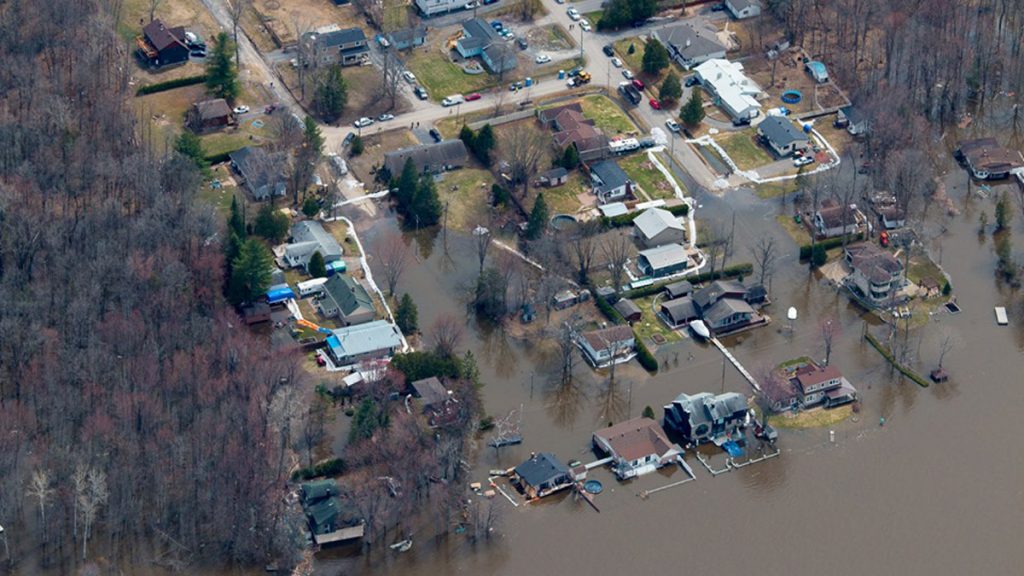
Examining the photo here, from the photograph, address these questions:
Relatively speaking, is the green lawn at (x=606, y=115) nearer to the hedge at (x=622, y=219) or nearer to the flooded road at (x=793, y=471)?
the hedge at (x=622, y=219)

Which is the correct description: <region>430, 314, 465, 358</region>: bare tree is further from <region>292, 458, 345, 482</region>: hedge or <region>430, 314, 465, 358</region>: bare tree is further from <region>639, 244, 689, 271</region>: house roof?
<region>639, 244, 689, 271</region>: house roof

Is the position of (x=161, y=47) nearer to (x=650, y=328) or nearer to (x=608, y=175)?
(x=608, y=175)

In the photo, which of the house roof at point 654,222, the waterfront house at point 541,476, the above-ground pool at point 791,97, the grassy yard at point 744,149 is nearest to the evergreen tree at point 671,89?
the grassy yard at point 744,149

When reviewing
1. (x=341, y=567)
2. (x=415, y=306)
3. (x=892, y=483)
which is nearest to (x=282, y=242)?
(x=415, y=306)

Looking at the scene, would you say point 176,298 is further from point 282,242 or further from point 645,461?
point 645,461

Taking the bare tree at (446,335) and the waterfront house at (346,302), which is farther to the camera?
the waterfront house at (346,302)

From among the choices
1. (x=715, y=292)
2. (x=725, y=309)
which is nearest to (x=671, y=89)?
(x=715, y=292)

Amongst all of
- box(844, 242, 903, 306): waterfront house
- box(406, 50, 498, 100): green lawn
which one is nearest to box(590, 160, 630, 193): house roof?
box(406, 50, 498, 100): green lawn
